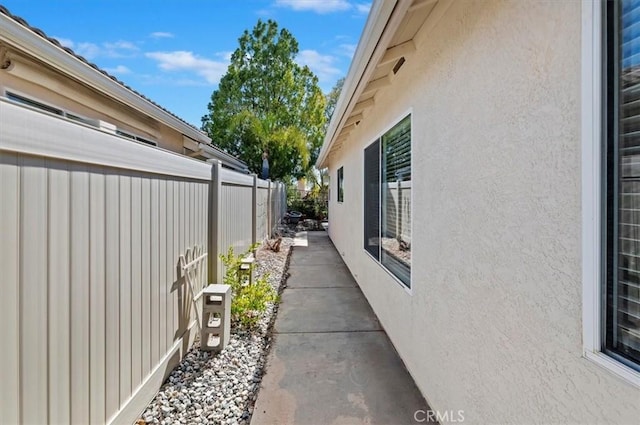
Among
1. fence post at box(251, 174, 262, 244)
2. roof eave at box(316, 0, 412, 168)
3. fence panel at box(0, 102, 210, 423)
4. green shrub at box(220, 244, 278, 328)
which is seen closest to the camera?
fence panel at box(0, 102, 210, 423)

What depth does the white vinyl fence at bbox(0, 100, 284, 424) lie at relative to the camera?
1.46 m

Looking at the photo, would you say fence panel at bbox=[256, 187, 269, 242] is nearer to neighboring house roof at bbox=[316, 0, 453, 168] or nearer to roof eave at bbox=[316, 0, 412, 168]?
neighboring house roof at bbox=[316, 0, 453, 168]

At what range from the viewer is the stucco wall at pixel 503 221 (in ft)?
4.43

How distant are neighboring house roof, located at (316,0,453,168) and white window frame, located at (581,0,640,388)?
1.21m

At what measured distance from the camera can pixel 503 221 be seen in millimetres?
1804

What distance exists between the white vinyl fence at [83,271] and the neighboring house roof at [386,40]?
1956mm

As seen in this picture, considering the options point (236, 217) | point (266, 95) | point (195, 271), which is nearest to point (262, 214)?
point (236, 217)

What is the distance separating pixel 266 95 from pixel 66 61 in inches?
689

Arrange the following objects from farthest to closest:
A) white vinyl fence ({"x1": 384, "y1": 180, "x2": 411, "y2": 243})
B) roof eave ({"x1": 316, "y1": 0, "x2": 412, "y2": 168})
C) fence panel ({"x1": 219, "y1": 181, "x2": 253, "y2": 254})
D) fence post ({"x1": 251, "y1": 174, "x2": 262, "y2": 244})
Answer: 1. fence post ({"x1": 251, "y1": 174, "x2": 262, "y2": 244})
2. fence panel ({"x1": 219, "y1": 181, "x2": 253, "y2": 254})
3. white vinyl fence ({"x1": 384, "y1": 180, "x2": 411, "y2": 243})
4. roof eave ({"x1": 316, "y1": 0, "x2": 412, "y2": 168})

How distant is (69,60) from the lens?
13.2 ft

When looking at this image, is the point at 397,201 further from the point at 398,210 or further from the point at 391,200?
the point at 391,200

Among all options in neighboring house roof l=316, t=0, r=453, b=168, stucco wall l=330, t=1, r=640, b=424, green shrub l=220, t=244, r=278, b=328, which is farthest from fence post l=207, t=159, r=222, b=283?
stucco wall l=330, t=1, r=640, b=424

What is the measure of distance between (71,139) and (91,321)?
3.35 feet

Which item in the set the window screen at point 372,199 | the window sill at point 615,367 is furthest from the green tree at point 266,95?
the window sill at point 615,367
